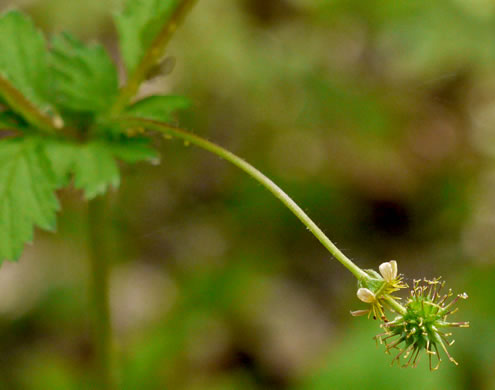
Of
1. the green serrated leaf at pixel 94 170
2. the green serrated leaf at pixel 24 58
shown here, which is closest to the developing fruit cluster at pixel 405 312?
the green serrated leaf at pixel 94 170

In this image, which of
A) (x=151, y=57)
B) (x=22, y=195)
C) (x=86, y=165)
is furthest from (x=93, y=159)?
(x=151, y=57)

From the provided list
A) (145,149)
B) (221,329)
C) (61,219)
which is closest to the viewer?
(145,149)

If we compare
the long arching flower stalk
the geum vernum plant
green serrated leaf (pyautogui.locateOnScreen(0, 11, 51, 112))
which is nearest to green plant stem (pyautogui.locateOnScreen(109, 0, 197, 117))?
the geum vernum plant

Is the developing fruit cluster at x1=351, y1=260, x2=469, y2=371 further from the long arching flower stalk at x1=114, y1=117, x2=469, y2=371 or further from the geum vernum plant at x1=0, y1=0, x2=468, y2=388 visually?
the geum vernum plant at x1=0, y1=0, x2=468, y2=388

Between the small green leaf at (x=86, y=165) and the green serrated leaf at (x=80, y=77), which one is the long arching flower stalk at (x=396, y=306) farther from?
the green serrated leaf at (x=80, y=77)

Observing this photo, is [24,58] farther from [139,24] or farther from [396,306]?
[396,306]

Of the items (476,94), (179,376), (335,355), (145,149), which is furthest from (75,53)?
(476,94)

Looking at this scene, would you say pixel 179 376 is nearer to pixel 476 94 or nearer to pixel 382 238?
pixel 382 238
